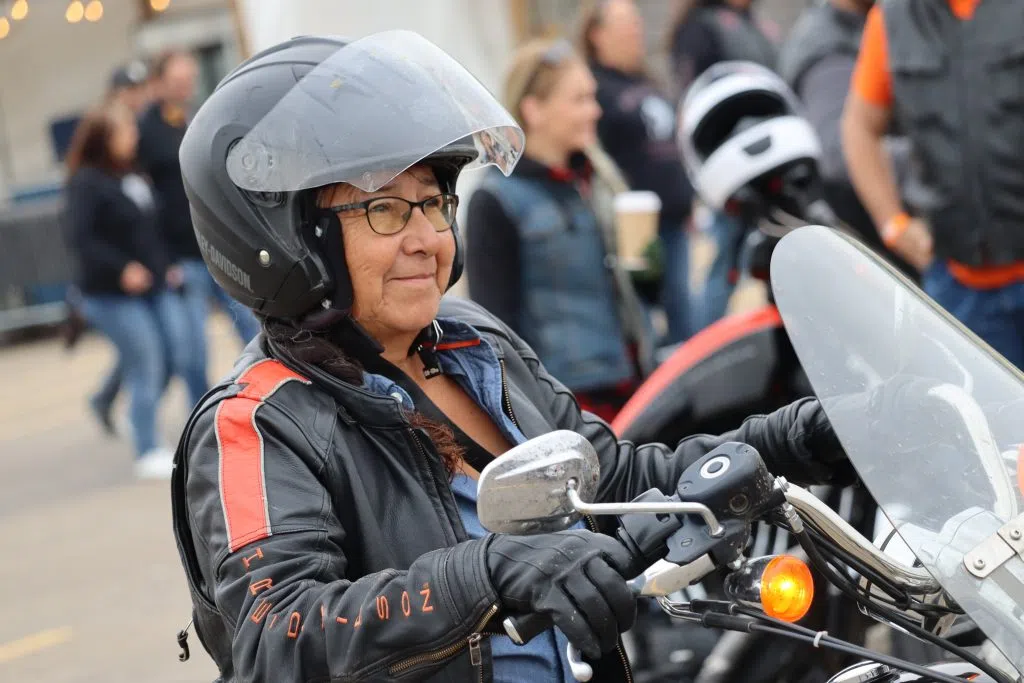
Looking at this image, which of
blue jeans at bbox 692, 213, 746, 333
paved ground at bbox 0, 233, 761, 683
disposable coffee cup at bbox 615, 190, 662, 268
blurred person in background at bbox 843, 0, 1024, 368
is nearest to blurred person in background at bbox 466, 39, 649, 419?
disposable coffee cup at bbox 615, 190, 662, 268

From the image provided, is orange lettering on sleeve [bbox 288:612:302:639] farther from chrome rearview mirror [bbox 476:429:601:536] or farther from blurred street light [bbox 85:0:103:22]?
blurred street light [bbox 85:0:103:22]

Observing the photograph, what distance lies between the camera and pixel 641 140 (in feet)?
23.5

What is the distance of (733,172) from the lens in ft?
14.6

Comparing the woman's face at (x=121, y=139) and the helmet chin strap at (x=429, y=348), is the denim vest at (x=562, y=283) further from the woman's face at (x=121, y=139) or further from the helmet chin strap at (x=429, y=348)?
the woman's face at (x=121, y=139)

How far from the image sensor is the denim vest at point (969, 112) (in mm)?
3756

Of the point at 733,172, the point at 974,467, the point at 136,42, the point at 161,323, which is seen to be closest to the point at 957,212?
the point at 733,172

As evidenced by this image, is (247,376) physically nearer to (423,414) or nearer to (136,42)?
(423,414)

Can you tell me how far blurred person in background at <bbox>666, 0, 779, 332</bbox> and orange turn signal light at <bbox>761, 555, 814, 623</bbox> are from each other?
5046 millimetres

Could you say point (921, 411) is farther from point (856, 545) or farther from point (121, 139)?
point (121, 139)

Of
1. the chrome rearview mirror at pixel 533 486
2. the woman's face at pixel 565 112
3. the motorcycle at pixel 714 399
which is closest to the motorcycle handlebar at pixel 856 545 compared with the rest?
the chrome rearview mirror at pixel 533 486

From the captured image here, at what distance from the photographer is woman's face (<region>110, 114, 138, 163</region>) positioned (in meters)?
7.72

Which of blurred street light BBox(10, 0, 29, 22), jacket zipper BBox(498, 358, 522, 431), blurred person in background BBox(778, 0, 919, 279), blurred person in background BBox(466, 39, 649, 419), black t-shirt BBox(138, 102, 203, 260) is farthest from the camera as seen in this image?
blurred street light BBox(10, 0, 29, 22)

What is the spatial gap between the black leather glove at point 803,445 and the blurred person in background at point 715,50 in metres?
4.57

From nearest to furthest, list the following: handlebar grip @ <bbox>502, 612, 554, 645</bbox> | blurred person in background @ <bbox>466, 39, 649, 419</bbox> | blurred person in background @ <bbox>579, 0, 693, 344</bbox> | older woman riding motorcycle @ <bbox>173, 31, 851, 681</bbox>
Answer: handlebar grip @ <bbox>502, 612, 554, 645</bbox>, older woman riding motorcycle @ <bbox>173, 31, 851, 681</bbox>, blurred person in background @ <bbox>466, 39, 649, 419</bbox>, blurred person in background @ <bbox>579, 0, 693, 344</bbox>
